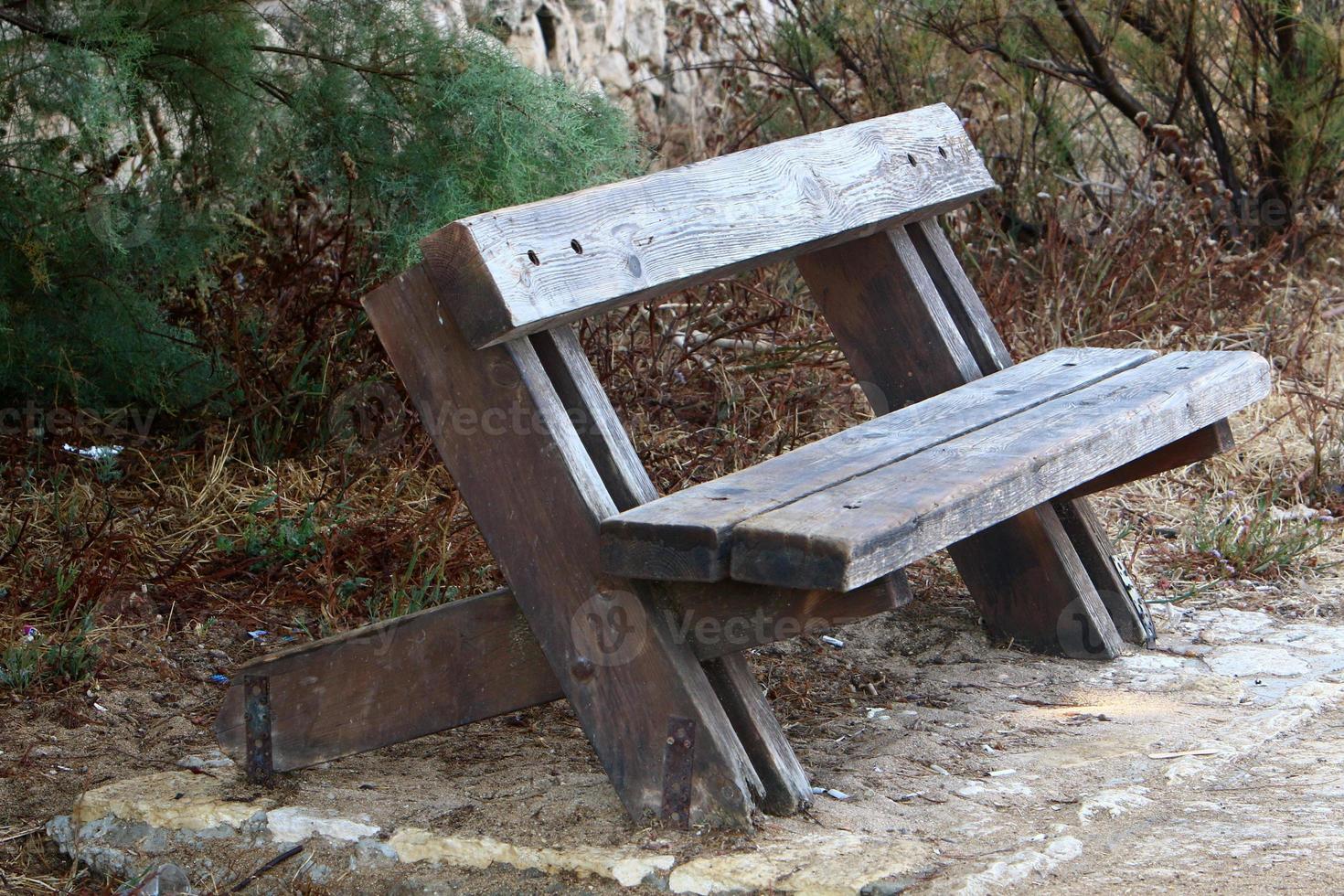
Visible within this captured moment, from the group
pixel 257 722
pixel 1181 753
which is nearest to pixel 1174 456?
pixel 1181 753

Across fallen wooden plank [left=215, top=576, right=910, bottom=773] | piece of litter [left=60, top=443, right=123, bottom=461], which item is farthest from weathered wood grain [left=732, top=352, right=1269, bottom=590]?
piece of litter [left=60, top=443, right=123, bottom=461]

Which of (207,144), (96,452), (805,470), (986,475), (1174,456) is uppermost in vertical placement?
(207,144)

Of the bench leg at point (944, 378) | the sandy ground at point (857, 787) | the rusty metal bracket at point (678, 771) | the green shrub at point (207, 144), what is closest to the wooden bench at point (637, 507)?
the rusty metal bracket at point (678, 771)

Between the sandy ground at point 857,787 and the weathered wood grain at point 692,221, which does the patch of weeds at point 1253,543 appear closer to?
the sandy ground at point 857,787

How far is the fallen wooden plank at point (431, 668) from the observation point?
6.35 ft

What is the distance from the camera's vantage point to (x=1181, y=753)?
2.35 meters

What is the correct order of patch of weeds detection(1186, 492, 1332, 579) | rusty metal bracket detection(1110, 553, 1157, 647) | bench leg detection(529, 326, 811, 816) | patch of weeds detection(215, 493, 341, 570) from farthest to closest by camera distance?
patch of weeds detection(1186, 492, 1332, 579), patch of weeds detection(215, 493, 341, 570), rusty metal bracket detection(1110, 553, 1157, 647), bench leg detection(529, 326, 811, 816)

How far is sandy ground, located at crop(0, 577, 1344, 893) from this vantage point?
195cm

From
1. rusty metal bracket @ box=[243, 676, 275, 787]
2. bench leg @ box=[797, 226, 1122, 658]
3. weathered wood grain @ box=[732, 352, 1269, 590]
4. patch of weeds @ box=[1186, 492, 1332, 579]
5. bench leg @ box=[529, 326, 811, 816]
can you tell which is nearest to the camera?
weathered wood grain @ box=[732, 352, 1269, 590]

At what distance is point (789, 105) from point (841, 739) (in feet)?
11.3

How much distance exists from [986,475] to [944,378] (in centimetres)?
80

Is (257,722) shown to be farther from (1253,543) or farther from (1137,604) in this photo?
(1253,543)

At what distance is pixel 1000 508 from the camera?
2.05m
